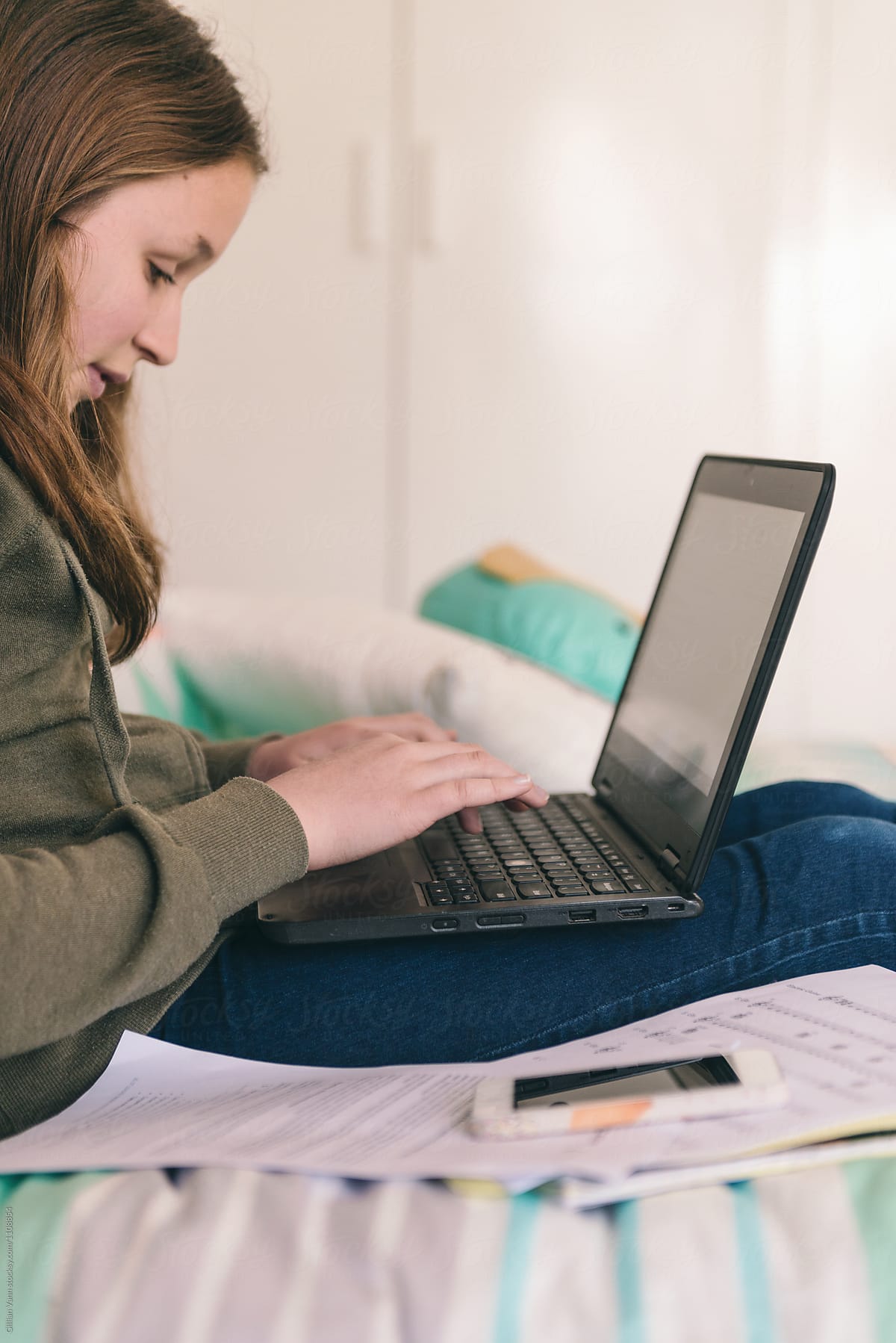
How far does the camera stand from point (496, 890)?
2.28ft

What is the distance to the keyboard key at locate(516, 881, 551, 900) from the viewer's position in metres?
0.68

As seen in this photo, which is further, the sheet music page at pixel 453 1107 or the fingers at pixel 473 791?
the fingers at pixel 473 791

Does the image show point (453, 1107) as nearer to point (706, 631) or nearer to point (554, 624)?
point (706, 631)

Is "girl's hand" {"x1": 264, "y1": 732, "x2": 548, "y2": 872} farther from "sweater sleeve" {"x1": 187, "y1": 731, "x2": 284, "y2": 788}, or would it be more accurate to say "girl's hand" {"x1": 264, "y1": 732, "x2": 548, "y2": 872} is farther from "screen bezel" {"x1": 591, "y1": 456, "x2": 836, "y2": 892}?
"sweater sleeve" {"x1": 187, "y1": 731, "x2": 284, "y2": 788}

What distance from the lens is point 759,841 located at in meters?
0.74

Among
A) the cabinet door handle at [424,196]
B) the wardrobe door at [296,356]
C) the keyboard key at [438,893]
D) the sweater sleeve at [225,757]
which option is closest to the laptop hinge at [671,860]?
the keyboard key at [438,893]

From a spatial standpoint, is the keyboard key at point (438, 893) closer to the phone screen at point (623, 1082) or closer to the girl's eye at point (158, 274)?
the phone screen at point (623, 1082)

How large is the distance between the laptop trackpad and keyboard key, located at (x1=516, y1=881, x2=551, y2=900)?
0.06 m

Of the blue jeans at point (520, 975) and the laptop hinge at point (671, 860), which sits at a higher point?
the laptop hinge at point (671, 860)

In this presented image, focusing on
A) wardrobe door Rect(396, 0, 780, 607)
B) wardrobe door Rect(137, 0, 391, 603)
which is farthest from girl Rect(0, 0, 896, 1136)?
wardrobe door Rect(396, 0, 780, 607)

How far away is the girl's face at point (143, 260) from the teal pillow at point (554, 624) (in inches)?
23.3

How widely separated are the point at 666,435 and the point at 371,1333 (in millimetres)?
2383

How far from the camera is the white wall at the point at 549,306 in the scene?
2.50m

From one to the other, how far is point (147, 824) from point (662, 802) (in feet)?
1.13
